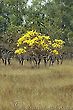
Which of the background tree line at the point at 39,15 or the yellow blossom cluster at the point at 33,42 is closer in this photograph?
the yellow blossom cluster at the point at 33,42

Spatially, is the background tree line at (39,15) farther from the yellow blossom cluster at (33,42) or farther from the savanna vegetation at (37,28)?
the yellow blossom cluster at (33,42)

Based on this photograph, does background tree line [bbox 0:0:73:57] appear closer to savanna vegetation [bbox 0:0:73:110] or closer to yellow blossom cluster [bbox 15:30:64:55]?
savanna vegetation [bbox 0:0:73:110]

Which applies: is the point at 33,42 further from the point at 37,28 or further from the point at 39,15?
the point at 39,15

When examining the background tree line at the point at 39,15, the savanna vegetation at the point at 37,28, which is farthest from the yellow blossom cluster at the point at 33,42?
the background tree line at the point at 39,15

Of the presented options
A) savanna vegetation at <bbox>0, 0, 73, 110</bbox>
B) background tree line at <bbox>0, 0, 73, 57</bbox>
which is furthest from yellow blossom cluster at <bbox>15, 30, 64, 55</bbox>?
background tree line at <bbox>0, 0, 73, 57</bbox>

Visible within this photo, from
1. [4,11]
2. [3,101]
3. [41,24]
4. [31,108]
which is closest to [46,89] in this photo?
[3,101]

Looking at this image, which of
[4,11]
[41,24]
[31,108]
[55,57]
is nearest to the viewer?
[31,108]

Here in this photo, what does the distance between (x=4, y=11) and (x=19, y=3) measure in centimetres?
433

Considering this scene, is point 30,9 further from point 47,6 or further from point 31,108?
point 31,108

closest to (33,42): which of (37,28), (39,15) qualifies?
(37,28)

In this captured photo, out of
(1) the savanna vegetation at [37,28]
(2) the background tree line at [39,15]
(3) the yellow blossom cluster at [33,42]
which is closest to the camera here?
(3) the yellow blossom cluster at [33,42]

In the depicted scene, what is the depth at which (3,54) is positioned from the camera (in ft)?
118

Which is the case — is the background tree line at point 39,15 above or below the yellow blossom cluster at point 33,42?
above

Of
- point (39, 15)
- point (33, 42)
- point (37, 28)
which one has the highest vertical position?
point (39, 15)
